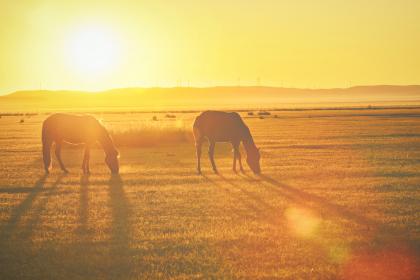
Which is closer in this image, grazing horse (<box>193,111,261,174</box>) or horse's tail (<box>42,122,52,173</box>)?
horse's tail (<box>42,122,52,173</box>)

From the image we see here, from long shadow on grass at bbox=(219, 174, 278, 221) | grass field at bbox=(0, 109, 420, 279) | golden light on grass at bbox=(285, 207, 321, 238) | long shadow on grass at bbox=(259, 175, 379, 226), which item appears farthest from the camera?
long shadow on grass at bbox=(219, 174, 278, 221)

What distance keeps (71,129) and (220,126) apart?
19.3 ft

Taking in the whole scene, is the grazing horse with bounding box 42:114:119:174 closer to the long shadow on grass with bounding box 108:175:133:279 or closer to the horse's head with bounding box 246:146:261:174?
the long shadow on grass with bounding box 108:175:133:279

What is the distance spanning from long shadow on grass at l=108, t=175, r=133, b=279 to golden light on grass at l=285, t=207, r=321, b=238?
357cm

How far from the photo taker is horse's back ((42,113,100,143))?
19656 mm

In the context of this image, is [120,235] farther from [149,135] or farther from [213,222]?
[149,135]

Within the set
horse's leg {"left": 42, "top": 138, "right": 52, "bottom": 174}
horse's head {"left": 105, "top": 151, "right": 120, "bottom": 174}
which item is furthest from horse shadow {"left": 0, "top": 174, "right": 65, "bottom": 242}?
Result: horse's head {"left": 105, "top": 151, "right": 120, "bottom": 174}

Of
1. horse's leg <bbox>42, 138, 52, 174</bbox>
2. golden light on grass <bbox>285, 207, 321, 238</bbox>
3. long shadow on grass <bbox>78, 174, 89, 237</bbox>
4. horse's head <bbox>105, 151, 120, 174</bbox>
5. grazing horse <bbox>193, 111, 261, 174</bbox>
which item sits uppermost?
grazing horse <bbox>193, 111, 261, 174</bbox>

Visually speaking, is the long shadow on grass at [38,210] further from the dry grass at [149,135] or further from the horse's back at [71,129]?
the dry grass at [149,135]

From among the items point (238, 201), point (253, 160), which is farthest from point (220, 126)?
point (238, 201)

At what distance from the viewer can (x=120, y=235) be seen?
10516 mm

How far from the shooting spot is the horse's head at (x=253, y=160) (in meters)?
19.0

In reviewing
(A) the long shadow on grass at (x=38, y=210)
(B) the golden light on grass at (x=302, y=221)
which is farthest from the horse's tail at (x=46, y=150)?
(B) the golden light on grass at (x=302, y=221)

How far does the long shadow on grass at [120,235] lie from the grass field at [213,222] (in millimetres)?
24
